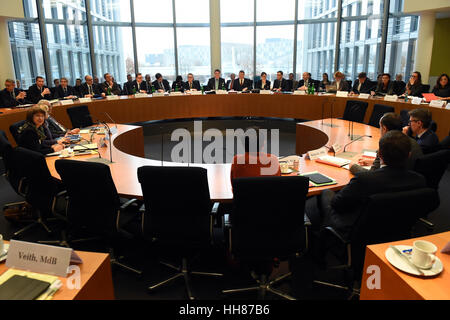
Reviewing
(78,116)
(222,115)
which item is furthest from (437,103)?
(78,116)

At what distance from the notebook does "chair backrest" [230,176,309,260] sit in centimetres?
110

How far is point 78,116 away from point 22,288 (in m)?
4.69

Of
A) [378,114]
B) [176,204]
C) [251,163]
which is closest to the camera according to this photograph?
[176,204]

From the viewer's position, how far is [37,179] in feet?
9.45

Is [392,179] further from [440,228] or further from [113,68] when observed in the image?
[113,68]

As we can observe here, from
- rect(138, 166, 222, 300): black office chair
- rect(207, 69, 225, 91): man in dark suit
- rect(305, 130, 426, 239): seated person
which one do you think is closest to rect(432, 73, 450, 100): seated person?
rect(207, 69, 225, 91): man in dark suit

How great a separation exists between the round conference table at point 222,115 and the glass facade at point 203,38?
2813 millimetres

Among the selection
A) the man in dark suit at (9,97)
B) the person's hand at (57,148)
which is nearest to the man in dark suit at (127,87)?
the man in dark suit at (9,97)

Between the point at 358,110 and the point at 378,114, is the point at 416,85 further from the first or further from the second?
the point at 378,114

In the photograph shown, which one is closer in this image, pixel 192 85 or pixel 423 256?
pixel 423 256

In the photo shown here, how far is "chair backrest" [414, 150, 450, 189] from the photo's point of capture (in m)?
2.78

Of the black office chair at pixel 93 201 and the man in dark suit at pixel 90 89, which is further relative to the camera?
the man in dark suit at pixel 90 89

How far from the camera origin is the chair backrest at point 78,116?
5453mm

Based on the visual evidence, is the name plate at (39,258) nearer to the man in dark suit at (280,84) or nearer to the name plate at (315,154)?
the name plate at (315,154)
